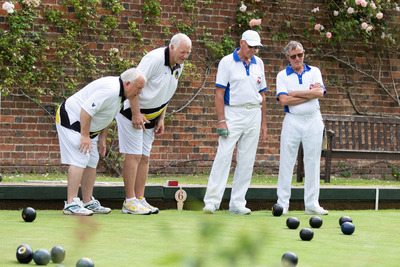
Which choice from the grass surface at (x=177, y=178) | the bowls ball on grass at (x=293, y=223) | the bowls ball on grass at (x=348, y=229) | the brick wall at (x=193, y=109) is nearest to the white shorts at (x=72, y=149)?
the bowls ball on grass at (x=293, y=223)

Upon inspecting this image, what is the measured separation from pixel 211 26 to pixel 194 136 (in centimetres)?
155

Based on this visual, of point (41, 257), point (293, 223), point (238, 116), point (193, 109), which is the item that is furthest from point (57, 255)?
point (193, 109)

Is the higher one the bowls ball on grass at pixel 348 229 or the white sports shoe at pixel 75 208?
the bowls ball on grass at pixel 348 229

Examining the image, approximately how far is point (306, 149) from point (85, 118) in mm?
1946

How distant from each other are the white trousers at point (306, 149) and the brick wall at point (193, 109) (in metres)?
3.32

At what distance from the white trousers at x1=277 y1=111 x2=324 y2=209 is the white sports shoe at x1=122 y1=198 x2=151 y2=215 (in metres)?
1.20

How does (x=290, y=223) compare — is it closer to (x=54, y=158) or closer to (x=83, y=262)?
(x=83, y=262)

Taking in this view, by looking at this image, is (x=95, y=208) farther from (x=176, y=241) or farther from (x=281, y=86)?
(x=176, y=241)

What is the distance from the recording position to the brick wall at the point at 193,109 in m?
7.98

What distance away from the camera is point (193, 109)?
348 inches

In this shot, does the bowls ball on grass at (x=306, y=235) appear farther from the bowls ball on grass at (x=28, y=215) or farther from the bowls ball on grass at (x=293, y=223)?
the bowls ball on grass at (x=28, y=215)

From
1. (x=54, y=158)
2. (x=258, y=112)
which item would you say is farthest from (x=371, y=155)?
(x=54, y=158)

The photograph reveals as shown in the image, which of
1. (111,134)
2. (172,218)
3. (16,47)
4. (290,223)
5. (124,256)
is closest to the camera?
(124,256)

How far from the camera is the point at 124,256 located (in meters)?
2.83
